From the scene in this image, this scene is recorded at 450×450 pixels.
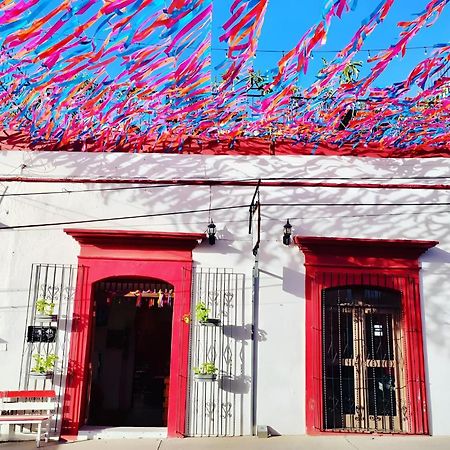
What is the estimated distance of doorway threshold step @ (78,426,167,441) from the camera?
7.55 meters

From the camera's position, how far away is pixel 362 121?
866cm

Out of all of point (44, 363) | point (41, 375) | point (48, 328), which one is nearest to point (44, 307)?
point (48, 328)

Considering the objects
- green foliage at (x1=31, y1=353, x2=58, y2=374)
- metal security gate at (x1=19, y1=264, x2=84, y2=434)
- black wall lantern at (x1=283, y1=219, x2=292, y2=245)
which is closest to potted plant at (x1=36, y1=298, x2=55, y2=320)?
metal security gate at (x1=19, y1=264, x2=84, y2=434)

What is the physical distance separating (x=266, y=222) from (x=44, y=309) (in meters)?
3.77

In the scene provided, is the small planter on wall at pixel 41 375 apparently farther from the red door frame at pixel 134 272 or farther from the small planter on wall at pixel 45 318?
the small planter on wall at pixel 45 318

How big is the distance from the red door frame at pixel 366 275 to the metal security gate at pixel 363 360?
162mm

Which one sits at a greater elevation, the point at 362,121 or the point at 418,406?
the point at 362,121

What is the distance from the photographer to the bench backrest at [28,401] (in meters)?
7.32

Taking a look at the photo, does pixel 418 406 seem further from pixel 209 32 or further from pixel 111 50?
pixel 111 50

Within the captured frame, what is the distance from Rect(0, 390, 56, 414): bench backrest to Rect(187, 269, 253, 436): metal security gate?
6.78 ft

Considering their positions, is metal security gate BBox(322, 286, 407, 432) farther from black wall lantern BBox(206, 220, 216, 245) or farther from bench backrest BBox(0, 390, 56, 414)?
bench backrest BBox(0, 390, 56, 414)

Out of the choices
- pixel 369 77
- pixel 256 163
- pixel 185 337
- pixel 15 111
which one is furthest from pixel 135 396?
pixel 369 77

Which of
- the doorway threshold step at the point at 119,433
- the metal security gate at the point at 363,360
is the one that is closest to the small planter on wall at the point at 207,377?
the doorway threshold step at the point at 119,433

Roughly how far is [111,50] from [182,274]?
3556 mm
